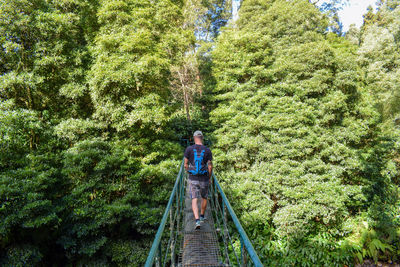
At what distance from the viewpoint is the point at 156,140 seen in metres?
7.85

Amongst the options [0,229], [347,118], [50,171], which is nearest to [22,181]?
[50,171]

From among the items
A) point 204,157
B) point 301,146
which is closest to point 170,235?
point 204,157

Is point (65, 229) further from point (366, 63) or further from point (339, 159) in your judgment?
point (366, 63)

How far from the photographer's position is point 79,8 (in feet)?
27.5

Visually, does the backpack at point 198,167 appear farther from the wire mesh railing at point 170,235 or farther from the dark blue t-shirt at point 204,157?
the wire mesh railing at point 170,235

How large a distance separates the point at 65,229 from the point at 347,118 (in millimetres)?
11407

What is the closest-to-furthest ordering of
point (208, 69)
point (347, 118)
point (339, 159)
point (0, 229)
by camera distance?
1. point (0, 229)
2. point (339, 159)
3. point (347, 118)
4. point (208, 69)

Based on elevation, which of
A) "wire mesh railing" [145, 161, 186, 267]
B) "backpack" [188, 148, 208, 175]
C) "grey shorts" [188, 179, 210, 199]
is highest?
"backpack" [188, 148, 208, 175]

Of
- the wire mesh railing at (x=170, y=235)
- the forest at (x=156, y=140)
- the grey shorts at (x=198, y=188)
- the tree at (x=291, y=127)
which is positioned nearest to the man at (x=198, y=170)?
the grey shorts at (x=198, y=188)

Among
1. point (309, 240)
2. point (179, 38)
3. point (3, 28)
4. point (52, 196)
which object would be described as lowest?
point (309, 240)

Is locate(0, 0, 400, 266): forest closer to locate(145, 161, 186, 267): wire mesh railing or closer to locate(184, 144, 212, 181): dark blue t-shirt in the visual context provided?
locate(145, 161, 186, 267): wire mesh railing

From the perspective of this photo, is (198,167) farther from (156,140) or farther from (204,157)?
(156,140)

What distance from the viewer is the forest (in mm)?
5680

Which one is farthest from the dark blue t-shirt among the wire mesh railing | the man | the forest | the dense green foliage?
the dense green foliage
